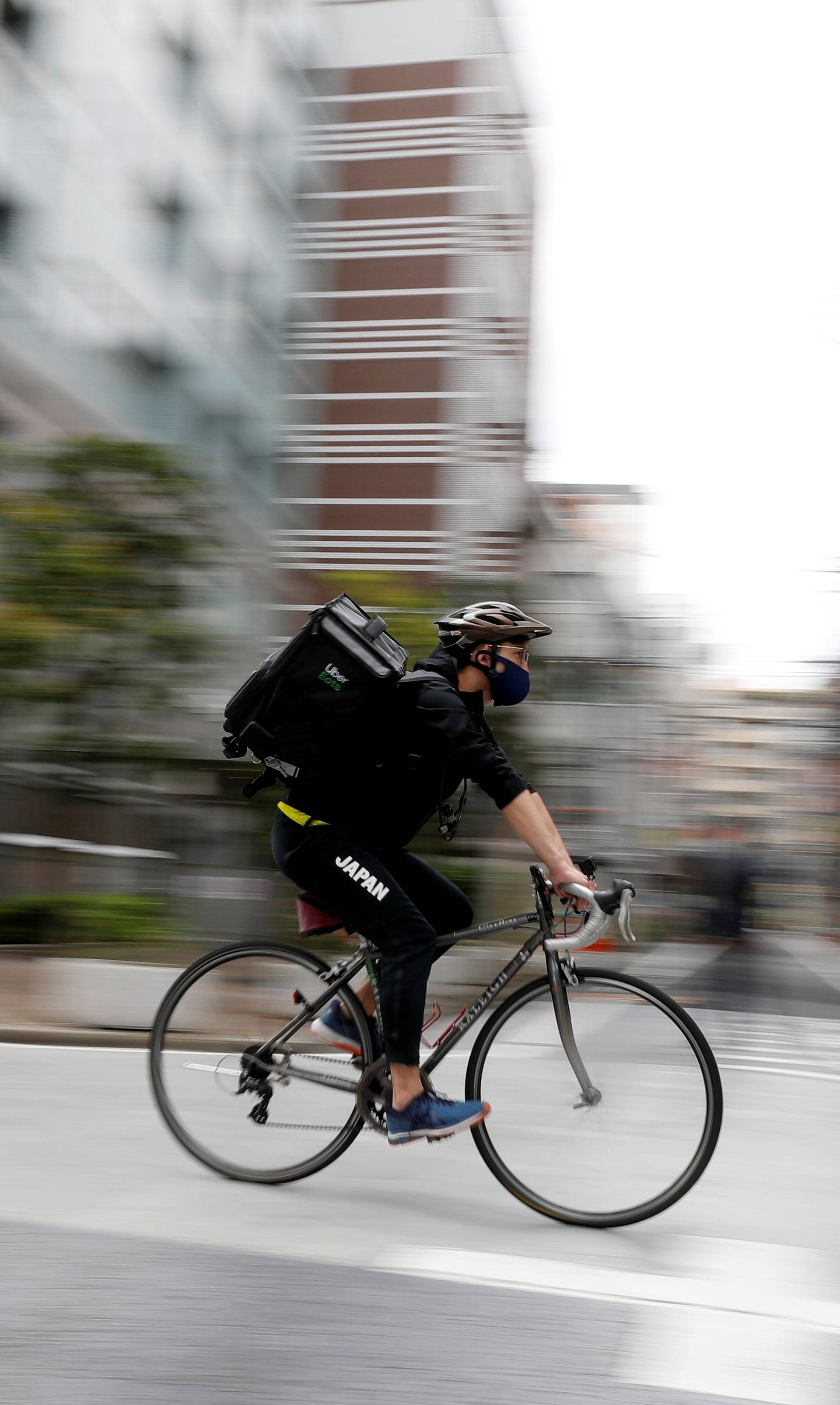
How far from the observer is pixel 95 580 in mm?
10750

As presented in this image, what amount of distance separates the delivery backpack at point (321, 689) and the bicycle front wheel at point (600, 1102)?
38.9 inches

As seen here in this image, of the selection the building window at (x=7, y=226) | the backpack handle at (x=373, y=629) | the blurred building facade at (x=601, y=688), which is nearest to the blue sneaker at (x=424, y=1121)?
the backpack handle at (x=373, y=629)

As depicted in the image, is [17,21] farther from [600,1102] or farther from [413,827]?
[600,1102]

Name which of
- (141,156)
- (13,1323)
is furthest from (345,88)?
(13,1323)

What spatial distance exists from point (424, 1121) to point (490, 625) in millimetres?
1463

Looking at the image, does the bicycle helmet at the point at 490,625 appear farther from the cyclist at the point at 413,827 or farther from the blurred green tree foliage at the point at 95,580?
the blurred green tree foliage at the point at 95,580

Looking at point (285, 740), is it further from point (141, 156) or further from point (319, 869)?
point (141, 156)

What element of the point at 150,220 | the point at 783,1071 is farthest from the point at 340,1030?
the point at 150,220

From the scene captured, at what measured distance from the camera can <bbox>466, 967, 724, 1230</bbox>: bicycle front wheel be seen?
13.1 feet

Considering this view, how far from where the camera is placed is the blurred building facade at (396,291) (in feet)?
89.5

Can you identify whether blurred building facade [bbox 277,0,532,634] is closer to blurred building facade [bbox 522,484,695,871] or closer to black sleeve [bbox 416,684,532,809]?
blurred building facade [bbox 522,484,695,871]

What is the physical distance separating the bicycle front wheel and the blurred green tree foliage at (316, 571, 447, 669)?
7.32 meters

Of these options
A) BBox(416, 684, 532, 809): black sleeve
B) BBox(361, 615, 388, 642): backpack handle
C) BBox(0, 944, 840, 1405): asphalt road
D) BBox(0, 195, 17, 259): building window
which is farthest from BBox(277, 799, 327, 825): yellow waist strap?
BBox(0, 195, 17, 259): building window

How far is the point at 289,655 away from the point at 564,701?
29.8 feet
